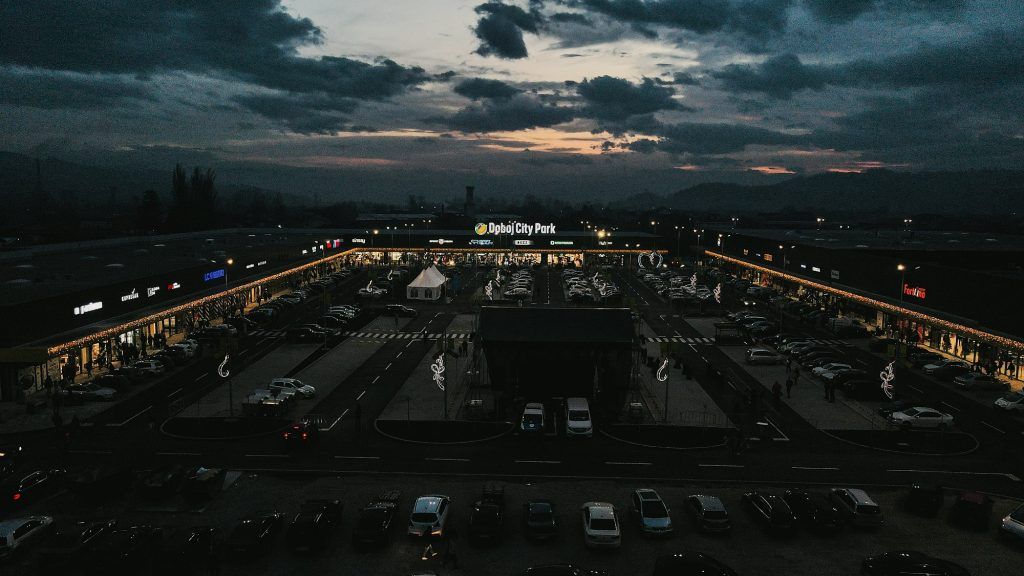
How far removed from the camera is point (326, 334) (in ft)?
175

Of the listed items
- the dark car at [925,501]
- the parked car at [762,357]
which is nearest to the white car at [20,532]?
the dark car at [925,501]

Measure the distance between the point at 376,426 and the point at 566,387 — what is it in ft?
35.0

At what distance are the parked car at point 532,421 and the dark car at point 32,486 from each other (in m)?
19.3

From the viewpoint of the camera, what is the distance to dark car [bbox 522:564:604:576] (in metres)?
18.5

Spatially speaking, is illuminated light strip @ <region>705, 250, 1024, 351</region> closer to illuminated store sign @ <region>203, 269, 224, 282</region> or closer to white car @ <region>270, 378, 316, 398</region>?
white car @ <region>270, 378, 316, 398</region>

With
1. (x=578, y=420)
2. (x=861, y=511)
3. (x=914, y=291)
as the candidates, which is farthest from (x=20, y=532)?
(x=914, y=291)

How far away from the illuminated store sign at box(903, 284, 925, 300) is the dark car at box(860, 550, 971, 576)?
37496 mm

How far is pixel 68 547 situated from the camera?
19.5 metres

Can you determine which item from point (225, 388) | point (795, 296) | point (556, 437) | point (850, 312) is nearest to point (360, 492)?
point (556, 437)

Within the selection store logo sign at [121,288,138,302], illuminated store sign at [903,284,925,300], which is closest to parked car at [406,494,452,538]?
store logo sign at [121,288,138,302]

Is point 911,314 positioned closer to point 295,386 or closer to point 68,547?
point 295,386

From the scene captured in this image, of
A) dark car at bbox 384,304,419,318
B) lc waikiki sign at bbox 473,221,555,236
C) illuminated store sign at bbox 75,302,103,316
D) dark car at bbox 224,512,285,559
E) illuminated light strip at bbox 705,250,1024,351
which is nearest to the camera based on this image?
dark car at bbox 224,512,285,559

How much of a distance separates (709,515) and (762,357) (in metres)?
27.2

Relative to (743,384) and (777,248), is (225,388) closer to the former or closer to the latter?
(743,384)
